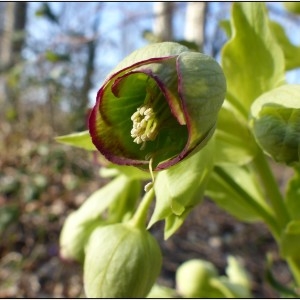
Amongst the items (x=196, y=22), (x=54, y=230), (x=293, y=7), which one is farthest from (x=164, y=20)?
(x=293, y=7)

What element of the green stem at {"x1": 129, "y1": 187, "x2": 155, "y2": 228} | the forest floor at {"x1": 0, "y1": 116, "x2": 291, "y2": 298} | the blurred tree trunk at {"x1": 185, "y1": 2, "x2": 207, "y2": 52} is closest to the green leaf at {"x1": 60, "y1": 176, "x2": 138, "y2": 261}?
the green stem at {"x1": 129, "y1": 187, "x2": 155, "y2": 228}

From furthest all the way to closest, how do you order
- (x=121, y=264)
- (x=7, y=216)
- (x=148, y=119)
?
(x=7, y=216)
(x=121, y=264)
(x=148, y=119)

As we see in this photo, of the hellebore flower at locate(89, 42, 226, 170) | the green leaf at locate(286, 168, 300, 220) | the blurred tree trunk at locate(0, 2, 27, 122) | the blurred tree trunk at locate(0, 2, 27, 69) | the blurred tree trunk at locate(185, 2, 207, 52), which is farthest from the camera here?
the blurred tree trunk at locate(0, 2, 27, 69)

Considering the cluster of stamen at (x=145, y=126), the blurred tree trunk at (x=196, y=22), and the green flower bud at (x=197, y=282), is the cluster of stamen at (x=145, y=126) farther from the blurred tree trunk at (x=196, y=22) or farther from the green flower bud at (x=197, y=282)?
the blurred tree trunk at (x=196, y=22)

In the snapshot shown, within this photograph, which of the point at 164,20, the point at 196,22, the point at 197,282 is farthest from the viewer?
the point at 164,20

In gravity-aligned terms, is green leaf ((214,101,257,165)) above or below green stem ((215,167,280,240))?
above

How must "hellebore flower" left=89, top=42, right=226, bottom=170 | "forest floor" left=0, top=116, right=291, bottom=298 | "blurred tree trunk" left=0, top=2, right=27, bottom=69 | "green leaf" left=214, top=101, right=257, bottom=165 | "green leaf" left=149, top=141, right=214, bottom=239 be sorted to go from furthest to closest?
"blurred tree trunk" left=0, top=2, right=27, bottom=69 < "forest floor" left=0, top=116, right=291, bottom=298 < "green leaf" left=214, top=101, right=257, bottom=165 < "green leaf" left=149, top=141, right=214, bottom=239 < "hellebore flower" left=89, top=42, right=226, bottom=170

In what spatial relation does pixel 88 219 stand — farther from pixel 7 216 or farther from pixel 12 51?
pixel 12 51

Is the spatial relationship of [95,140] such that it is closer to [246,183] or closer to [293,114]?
[293,114]

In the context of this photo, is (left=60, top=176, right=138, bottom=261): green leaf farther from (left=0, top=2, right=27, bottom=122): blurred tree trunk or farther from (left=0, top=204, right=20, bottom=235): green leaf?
(left=0, top=2, right=27, bottom=122): blurred tree trunk
